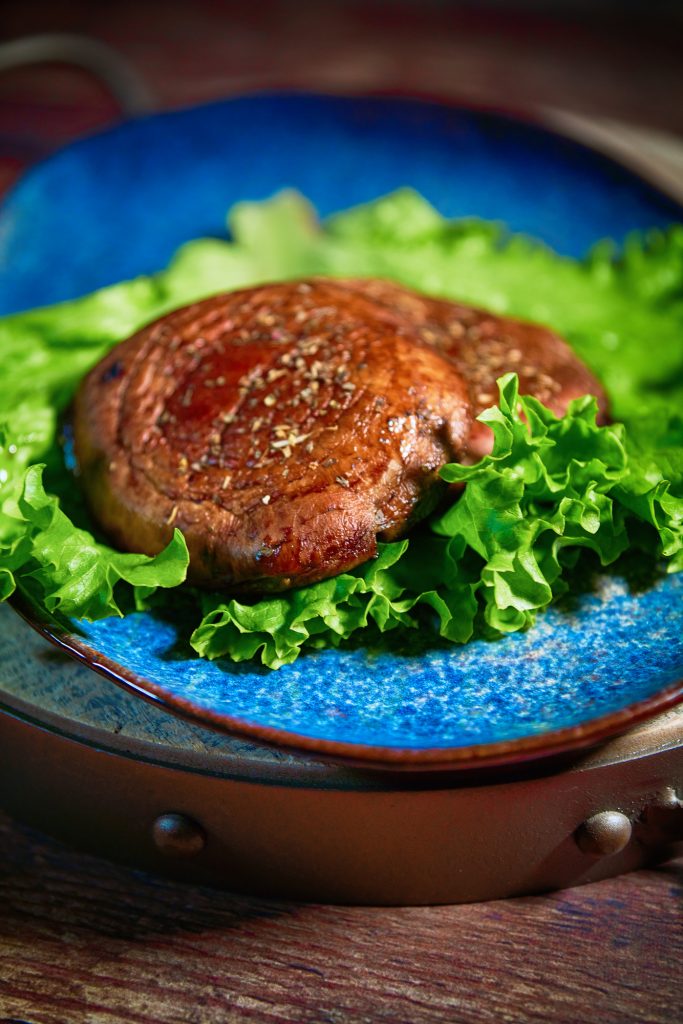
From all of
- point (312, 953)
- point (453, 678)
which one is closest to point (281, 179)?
point (453, 678)

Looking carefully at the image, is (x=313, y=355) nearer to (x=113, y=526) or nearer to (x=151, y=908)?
(x=113, y=526)

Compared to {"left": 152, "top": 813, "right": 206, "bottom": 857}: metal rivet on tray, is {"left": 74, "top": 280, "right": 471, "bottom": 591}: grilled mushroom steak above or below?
above

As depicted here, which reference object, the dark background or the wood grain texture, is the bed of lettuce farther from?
the dark background

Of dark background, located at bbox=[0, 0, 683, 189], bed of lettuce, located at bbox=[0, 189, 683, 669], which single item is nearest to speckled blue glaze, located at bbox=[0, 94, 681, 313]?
bed of lettuce, located at bbox=[0, 189, 683, 669]

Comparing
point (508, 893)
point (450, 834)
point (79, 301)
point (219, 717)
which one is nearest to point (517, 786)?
point (450, 834)

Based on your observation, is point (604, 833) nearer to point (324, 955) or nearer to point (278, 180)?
point (324, 955)

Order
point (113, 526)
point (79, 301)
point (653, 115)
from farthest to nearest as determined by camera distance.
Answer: point (653, 115) → point (79, 301) → point (113, 526)
